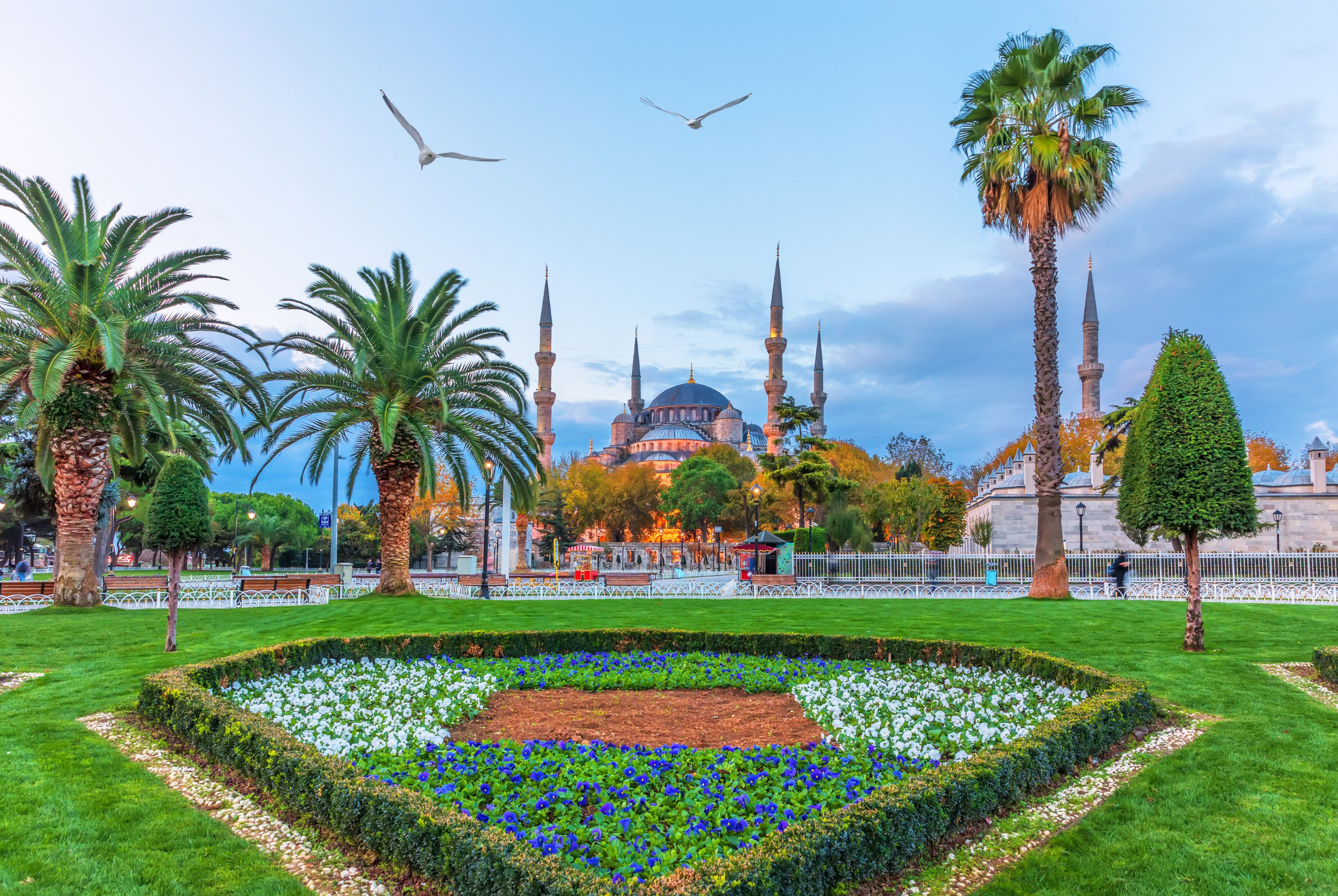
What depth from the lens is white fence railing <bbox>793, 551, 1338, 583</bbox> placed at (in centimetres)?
2678

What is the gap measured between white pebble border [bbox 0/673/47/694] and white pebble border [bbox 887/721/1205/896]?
963 centimetres

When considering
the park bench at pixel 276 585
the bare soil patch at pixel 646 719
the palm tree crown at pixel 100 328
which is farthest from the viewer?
the park bench at pixel 276 585

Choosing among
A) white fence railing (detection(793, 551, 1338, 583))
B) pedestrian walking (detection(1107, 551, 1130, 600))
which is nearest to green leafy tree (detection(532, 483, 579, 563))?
white fence railing (detection(793, 551, 1338, 583))

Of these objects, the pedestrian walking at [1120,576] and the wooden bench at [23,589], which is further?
the pedestrian walking at [1120,576]

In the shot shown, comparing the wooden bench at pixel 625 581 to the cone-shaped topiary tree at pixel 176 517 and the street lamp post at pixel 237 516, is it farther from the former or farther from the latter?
the street lamp post at pixel 237 516

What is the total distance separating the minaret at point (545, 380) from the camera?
65250 millimetres

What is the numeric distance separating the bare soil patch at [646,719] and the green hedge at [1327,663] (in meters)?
6.01

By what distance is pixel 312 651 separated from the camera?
10.5m

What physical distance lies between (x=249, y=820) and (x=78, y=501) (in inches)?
628

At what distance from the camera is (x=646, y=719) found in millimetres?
7992

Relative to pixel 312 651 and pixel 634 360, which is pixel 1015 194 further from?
pixel 634 360

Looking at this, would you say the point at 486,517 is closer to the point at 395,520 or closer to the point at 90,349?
the point at 395,520

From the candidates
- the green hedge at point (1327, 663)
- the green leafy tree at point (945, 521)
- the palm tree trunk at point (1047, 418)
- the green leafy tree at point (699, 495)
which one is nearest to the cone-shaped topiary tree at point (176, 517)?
the green hedge at point (1327, 663)

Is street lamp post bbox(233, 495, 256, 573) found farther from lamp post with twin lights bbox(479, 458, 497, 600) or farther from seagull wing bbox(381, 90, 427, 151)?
seagull wing bbox(381, 90, 427, 151)
